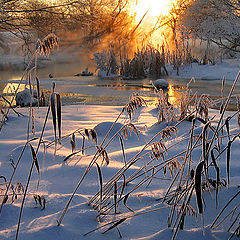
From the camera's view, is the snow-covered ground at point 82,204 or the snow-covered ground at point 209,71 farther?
the snow-covered ground at point 209,71

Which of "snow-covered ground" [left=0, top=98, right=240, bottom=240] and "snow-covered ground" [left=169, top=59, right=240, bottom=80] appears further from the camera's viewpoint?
"snow-covered ground" [left=169, top=59, right=240, bottom=80]

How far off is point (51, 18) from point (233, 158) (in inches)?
147

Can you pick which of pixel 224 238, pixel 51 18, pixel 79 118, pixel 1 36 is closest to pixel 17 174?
pixel 224 238

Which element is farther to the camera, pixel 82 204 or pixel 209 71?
pixel 209 71

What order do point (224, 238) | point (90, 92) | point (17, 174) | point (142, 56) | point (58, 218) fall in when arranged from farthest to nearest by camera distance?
point (142, 56)
point (90, 92)
point (17, 174)
point (58, 218)
point (224, 238)

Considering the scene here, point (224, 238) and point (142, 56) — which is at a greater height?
point (142, 56)

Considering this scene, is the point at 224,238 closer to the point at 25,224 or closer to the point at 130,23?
the point at 25,224

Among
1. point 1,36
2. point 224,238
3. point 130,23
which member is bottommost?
point 224,238

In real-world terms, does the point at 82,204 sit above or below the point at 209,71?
below

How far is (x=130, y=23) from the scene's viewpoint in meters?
21.5

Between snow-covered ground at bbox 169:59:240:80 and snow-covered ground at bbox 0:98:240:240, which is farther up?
snow-covered ground at bbox 169:59:240:80

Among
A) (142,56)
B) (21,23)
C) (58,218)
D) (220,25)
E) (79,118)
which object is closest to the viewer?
(58,218)

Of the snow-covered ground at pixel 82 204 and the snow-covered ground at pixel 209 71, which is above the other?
the snow-covered ground at pixel 209 71

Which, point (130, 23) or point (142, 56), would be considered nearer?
point (142, 56)
